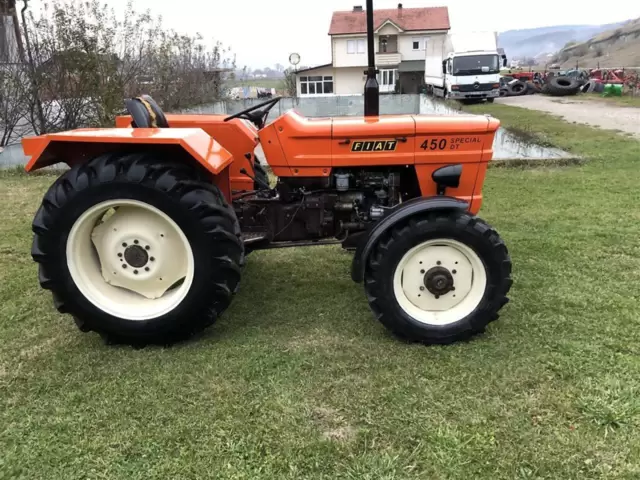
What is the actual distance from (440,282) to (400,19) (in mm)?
39288

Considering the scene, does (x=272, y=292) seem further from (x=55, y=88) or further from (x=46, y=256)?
(x=55, y=88)

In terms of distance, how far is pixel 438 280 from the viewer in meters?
3.03

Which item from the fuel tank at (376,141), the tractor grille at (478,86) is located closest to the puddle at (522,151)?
the fuel tank at (376,141)

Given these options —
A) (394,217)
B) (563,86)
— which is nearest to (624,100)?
(563,86)

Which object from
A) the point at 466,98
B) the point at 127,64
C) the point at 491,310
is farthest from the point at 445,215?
the point at 466,98

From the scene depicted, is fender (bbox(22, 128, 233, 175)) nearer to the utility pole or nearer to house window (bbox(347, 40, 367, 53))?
the utility pole

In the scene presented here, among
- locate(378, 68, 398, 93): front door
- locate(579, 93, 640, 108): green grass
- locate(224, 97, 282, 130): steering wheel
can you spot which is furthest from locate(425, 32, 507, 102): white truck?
locate(224, 97, 282, 130): steering wheel

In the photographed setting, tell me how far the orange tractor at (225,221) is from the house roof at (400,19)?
114 ft

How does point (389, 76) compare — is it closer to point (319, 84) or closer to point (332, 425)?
point (319, 84)

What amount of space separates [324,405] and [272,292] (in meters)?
1.49

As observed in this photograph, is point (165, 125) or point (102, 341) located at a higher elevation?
point (165, 125)

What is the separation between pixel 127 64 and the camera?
11852 millimetres

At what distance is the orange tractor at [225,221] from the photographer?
2.89 meters

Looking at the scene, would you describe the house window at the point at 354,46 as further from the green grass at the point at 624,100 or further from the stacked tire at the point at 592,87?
the green grass at the point at 624,100
